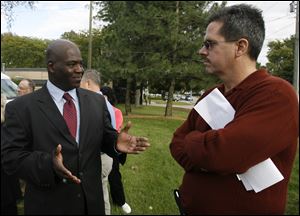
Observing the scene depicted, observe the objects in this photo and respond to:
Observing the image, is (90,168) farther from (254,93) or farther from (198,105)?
(254,93)

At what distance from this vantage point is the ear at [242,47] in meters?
1.74

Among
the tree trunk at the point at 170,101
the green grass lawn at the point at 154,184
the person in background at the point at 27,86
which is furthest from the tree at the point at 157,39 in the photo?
the person in background at the point at 27,86

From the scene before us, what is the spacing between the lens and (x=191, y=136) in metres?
1.72

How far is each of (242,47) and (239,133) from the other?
435 mm

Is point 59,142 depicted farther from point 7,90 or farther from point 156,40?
point 156,40

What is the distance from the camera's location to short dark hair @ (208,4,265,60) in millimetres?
1738

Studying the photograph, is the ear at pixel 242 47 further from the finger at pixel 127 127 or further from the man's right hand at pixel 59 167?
the man's right hand at pixel 59 167

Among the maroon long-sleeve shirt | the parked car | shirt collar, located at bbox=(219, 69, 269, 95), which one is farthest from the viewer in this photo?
the parked car

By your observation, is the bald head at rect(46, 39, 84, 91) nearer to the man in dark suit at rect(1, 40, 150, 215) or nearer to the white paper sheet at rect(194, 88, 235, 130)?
the man in dark suit at rect(1, 40, 150, 215)

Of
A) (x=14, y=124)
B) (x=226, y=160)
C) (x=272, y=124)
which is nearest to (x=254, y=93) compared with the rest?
(x=272, y=124)

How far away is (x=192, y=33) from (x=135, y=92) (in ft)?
21.8

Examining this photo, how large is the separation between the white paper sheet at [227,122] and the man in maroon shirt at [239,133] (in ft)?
0.10

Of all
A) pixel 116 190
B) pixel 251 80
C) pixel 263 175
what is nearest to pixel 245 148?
pixel 263 175

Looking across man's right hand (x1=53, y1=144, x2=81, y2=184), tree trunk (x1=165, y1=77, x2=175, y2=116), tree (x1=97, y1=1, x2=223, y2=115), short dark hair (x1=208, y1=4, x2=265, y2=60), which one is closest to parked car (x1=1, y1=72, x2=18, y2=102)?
man's right hand (x1=53, y1=144, x2=81, y2=184)
